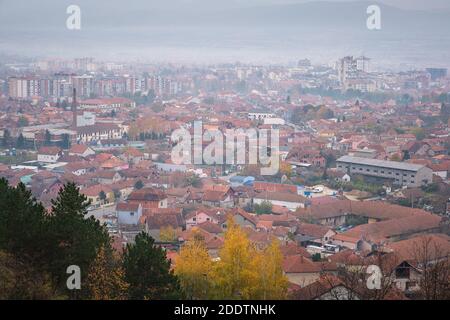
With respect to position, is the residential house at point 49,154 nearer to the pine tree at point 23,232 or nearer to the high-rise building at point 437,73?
the pine tree at point 23,232

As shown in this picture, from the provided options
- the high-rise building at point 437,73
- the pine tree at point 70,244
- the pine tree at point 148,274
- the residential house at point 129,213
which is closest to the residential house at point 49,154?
the residential house at point 129,213

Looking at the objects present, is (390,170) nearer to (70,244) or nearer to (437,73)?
(70,244)

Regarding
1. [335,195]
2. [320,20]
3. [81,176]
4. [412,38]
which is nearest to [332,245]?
[335,195]

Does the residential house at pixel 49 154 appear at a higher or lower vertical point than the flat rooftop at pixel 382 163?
lower

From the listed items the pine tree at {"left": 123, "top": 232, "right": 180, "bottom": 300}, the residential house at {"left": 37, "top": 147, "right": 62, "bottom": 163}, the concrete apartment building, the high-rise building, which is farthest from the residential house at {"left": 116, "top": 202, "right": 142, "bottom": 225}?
the high-rise building

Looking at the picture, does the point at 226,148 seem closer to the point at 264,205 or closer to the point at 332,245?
the point at 264,205

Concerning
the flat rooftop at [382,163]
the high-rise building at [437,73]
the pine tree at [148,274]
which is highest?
the high-rise building at [437,73]

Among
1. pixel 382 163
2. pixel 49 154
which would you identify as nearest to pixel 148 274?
pixel 382 163

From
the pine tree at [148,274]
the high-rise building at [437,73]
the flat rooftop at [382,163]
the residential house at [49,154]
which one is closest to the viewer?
the pine tree at [148,274]
